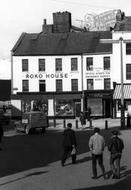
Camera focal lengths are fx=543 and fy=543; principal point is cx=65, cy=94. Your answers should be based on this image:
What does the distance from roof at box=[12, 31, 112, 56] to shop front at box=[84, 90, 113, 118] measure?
5.45m

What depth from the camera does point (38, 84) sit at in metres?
72.6

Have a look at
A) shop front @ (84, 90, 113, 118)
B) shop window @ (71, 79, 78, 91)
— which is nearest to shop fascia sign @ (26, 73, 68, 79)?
shop window @ (71, 79, 78, 91)

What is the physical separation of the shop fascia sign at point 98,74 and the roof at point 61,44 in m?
2.59

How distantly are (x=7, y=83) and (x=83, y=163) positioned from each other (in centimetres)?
7780

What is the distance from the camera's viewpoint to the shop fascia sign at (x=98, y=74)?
70.6 m

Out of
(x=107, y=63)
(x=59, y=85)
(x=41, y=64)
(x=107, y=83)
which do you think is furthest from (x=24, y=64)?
(x=107, y=83)

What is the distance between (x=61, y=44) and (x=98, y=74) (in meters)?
7.13

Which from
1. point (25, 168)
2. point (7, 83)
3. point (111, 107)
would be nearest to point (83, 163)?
point (25, 168)

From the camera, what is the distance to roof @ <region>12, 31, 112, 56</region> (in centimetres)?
7175

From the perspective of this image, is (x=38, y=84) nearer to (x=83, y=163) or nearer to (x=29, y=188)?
(x=83, y=163)

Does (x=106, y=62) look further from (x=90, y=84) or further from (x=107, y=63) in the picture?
(x=90, y=84)

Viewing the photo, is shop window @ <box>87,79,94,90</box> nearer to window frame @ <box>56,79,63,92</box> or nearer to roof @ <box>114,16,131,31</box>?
window frame @ <box>56,79,63,92</box>

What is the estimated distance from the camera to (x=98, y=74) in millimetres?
70750

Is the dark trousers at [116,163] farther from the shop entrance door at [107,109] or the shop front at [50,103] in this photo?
the shop entrance door at [107,109]
